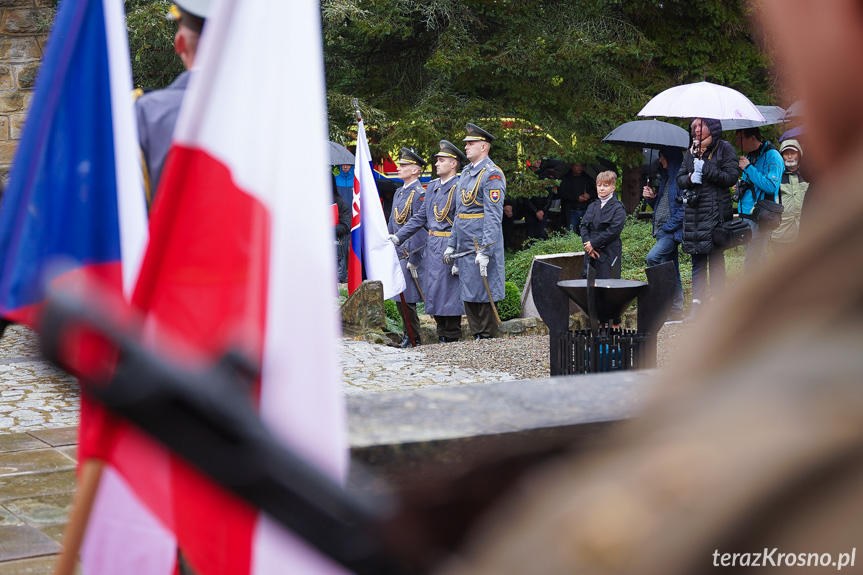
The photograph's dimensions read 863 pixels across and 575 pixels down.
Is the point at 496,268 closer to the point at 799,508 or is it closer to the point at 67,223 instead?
the point at 67,223

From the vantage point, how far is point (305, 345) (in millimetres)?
1668

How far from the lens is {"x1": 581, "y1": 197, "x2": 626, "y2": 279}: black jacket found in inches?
399

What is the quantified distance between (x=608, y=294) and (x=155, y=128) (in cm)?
443

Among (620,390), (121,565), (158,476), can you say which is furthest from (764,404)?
(121,565)

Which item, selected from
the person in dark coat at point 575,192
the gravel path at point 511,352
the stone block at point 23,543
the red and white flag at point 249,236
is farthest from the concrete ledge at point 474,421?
the person in dark coat at point 575,192

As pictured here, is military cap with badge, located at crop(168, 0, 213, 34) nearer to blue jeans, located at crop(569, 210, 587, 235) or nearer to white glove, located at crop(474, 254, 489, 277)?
white glove, located at crop(474, 254, 489, 277)

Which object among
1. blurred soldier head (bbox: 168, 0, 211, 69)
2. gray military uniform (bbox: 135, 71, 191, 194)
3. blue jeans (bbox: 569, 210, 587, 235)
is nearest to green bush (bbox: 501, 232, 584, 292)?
blue jeans (bbox: 569, 210, 587, 235)

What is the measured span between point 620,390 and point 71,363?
114cm

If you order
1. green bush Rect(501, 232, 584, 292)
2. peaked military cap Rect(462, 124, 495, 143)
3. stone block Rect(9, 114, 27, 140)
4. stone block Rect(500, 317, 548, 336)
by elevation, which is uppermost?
stone block Rect(9, 114, 27, 140)

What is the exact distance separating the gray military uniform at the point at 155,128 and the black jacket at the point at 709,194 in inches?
290

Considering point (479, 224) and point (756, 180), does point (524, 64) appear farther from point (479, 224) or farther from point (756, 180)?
point (756, 180)

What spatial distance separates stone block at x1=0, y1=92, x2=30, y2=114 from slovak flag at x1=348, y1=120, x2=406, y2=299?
3750 mm

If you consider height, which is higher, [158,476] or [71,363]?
[71,363]

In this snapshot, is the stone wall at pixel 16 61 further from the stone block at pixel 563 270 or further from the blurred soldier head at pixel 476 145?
the stone block at pixel 563 270
